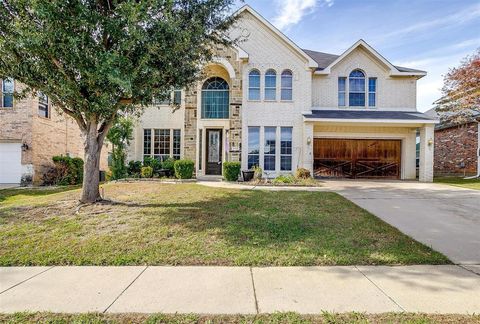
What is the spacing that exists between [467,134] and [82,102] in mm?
24224

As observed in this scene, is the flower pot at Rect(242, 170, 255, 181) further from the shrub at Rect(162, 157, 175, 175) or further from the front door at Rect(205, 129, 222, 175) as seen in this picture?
the shrub at Rect(162, 157, 175, 175)

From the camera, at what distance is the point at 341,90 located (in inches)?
648

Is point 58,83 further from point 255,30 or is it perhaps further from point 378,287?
point 255,30

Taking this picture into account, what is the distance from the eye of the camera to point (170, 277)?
3.74 m

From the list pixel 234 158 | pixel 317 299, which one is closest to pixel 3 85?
pixel 234 158

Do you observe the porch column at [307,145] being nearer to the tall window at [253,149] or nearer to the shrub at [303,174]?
the shrub at [303,174]

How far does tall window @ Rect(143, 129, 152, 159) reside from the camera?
1606cm

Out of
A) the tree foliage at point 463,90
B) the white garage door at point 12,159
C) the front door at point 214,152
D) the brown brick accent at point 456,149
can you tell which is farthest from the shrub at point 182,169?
the brown brick accent at point 456,149

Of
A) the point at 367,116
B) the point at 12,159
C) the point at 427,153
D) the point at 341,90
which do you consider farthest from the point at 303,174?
the point at 12,159

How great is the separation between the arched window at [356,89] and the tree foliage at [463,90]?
6911 millimetres

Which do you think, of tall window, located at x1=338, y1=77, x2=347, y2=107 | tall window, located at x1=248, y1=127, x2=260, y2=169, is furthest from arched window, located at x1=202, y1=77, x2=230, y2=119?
tall window, located at x1=338, y1=77, x2=347, y2=107

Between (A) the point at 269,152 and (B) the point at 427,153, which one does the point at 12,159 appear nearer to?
(A) the point at 269,152

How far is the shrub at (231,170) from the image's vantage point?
1371 centimetres

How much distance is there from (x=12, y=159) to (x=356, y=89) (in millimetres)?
20702
